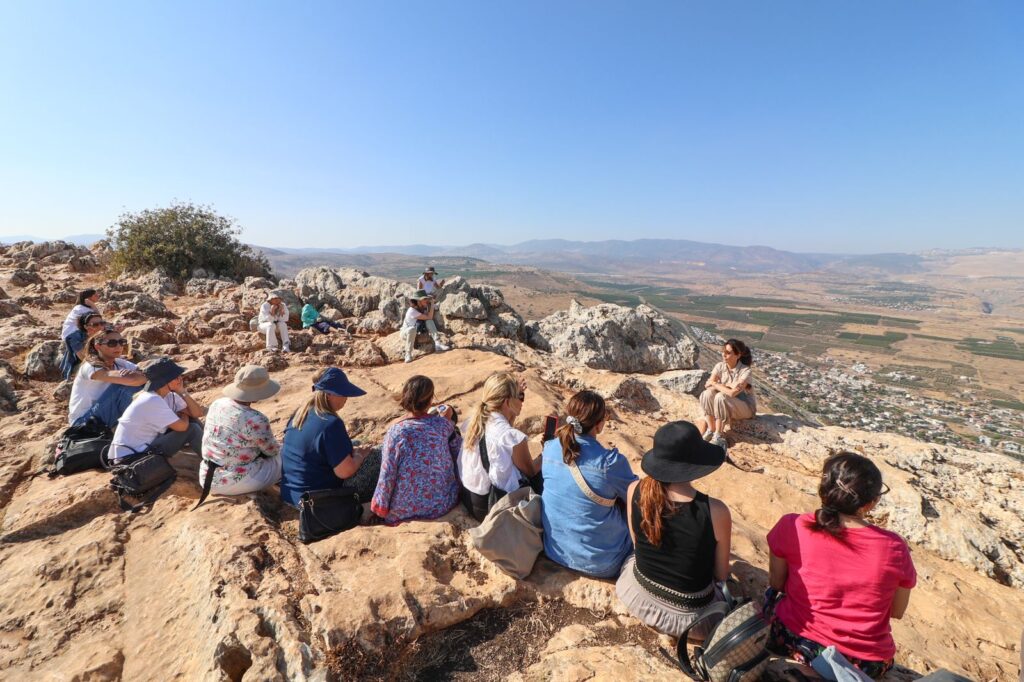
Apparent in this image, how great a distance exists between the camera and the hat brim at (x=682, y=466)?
2.83 m

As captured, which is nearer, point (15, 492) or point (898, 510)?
point (15, 492)

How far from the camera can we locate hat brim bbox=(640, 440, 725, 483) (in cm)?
283

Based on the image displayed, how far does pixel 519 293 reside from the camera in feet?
248

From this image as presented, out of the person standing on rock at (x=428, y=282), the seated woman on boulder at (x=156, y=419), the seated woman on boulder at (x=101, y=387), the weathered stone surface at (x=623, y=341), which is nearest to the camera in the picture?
the seated woman on boulder at (x=156, y=419)

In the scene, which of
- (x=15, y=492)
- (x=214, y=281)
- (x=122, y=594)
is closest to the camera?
(x=122, y=594)

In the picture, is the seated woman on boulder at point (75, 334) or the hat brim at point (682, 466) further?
the seated woman on boulder at point (75, 334)

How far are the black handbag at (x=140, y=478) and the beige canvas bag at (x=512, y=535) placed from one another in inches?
141

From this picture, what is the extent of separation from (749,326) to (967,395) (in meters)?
31.9

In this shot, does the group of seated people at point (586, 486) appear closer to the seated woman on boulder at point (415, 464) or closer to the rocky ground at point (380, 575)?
the seated woman on boulder at point (415, 464)

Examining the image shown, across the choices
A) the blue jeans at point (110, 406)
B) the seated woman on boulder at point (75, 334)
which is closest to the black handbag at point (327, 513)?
the blue jeans at point (110, 406)

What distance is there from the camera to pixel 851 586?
2.57 meters

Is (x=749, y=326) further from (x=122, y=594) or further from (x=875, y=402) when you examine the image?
(x=122, y=594)

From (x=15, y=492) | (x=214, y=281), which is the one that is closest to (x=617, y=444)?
(x=15, y=492)

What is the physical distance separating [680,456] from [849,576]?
47.4 inches
